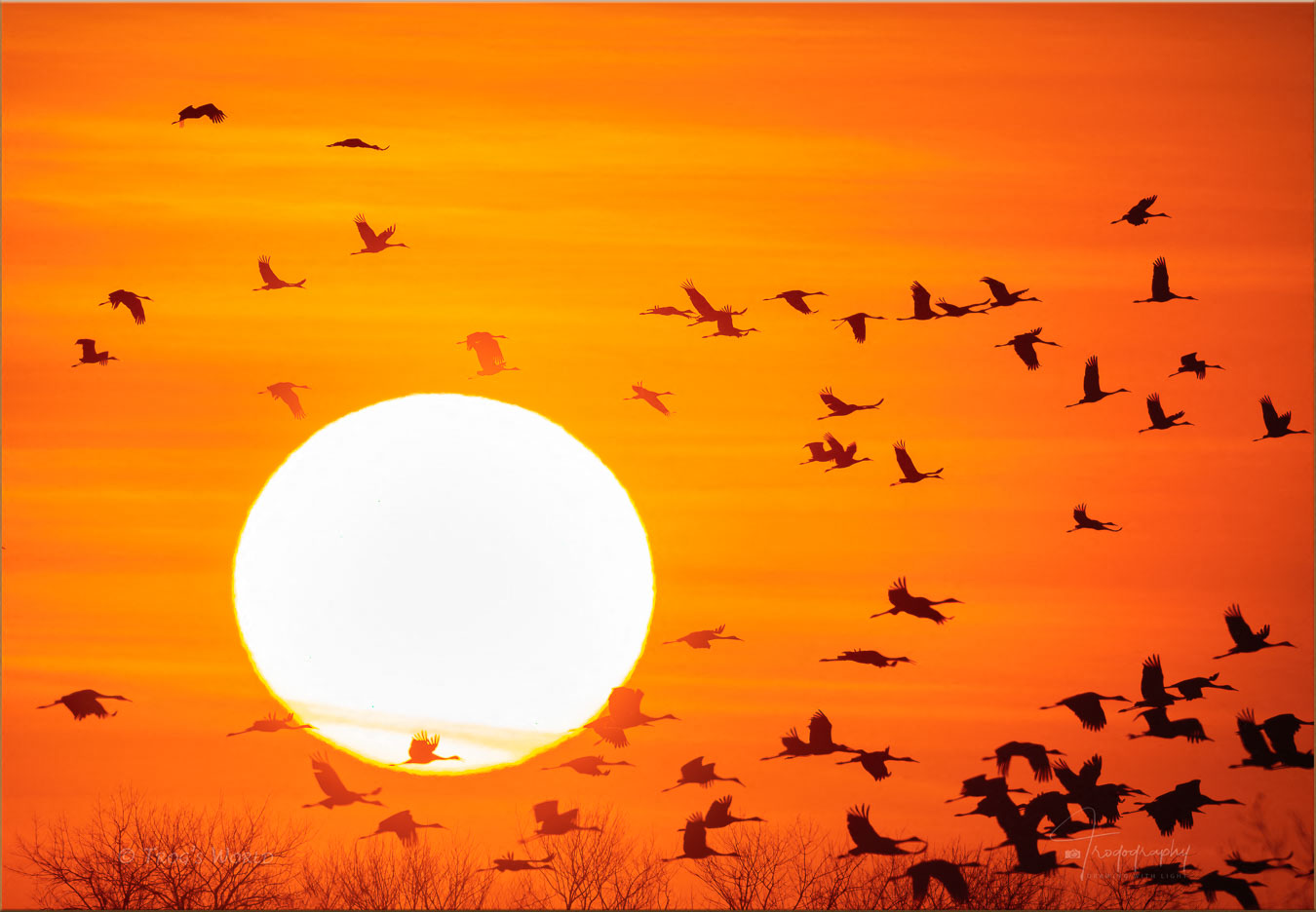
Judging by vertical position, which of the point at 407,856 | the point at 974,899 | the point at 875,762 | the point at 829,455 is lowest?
the point at 974,899

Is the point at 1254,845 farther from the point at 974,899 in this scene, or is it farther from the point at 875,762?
the point at 875,762

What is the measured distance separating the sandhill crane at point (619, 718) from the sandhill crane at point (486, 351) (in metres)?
4.03

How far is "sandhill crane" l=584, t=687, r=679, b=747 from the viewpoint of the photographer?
15109mm

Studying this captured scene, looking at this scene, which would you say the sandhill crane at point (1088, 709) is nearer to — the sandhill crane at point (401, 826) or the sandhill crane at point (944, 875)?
the sandhill crane at point (944, 875)

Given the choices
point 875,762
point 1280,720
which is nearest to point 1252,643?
point 1280,720

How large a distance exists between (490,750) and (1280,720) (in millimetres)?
12392

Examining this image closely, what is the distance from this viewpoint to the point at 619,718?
15.2 m

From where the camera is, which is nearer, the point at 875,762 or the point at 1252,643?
the point at 1252,643

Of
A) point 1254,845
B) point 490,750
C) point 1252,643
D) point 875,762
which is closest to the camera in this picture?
point 1252,643

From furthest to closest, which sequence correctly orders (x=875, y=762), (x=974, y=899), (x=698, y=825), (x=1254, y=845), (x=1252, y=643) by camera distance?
(x=974, y=899)
(x=1254, y=845)
(x=698, y=825)
(x=875, y=762)
(x=1252, y=643)

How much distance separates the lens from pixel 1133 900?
2675 centimetres

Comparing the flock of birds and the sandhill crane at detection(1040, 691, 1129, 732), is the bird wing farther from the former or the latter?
the sandhill crane at detection(1040, 691, 1129, 732)

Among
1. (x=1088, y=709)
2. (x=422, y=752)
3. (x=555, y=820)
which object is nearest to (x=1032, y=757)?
(x=1088, y=709)

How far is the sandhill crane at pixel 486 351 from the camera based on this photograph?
16.2 metres
